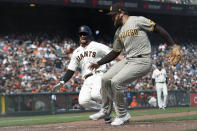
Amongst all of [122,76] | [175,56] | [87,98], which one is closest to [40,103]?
[87,98]

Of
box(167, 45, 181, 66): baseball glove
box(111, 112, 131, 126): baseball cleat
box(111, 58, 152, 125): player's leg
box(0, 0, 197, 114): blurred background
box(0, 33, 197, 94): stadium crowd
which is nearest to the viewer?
box(167, 45, 181, 66): baseball glove

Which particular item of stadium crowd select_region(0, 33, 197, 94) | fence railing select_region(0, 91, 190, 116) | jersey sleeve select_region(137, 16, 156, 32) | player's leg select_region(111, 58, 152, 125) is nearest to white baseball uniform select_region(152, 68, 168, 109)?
fence railing select_region(0, 91, 190, 116)

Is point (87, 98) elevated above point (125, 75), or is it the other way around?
point (125, 75)

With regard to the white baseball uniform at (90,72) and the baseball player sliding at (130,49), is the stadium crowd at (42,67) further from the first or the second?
the baseball player sliding at (130,49)

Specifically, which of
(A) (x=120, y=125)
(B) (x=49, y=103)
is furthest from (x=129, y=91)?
(A) (x=120, y=125)

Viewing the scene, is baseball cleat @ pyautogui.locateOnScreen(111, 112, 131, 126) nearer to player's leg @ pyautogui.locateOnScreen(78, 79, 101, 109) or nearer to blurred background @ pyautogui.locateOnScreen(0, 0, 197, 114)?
player's leg @ pyautogui.locateOnScreen(78, 79, 101, 109)

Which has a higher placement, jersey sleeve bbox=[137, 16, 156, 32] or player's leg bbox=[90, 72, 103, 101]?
jersey sleeve bbox=[137, 16, 156, 32]

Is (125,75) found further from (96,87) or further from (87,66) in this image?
(87,66)
